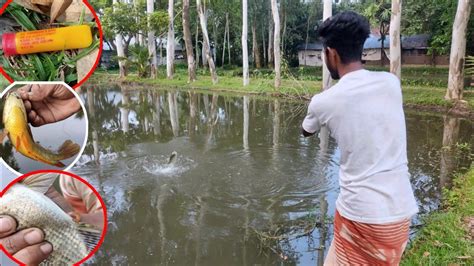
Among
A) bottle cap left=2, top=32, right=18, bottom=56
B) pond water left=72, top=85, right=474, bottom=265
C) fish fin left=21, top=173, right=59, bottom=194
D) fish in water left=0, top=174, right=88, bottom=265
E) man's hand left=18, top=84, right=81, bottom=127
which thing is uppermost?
bottle cap left=2, top=32, right=18, bottom=56

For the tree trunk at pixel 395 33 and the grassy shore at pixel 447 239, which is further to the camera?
the tree trunk at pixel 395 33

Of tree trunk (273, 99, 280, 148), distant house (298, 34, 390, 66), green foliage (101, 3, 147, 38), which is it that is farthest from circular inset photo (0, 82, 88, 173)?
distant house (298, 34, 390, 66)

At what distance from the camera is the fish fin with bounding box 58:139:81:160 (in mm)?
1021

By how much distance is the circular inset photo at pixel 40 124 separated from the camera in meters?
0.94

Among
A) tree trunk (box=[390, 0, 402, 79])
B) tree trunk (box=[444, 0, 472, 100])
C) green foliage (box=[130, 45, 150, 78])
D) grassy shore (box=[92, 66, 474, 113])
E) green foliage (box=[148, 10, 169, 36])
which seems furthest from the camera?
green foliage (box=[130, 45, 150, 78])

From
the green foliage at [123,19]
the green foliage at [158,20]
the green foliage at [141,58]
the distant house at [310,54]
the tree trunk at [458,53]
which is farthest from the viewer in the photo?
the distant house at [310,54]

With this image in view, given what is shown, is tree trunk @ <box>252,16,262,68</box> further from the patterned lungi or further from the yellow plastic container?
the yellow plastic container

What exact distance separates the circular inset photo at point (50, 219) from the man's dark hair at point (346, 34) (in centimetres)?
131

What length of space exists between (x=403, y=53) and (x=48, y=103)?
32461 mm

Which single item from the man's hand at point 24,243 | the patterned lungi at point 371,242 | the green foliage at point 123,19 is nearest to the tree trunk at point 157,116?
the green foliage at point 123,19

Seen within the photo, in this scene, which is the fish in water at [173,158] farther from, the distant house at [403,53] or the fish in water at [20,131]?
the distant house at [403,53]

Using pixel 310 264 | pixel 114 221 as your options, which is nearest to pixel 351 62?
pixel 310 264

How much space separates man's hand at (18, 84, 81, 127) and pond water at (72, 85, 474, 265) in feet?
9.98

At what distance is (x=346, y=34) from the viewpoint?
6.27 ft
